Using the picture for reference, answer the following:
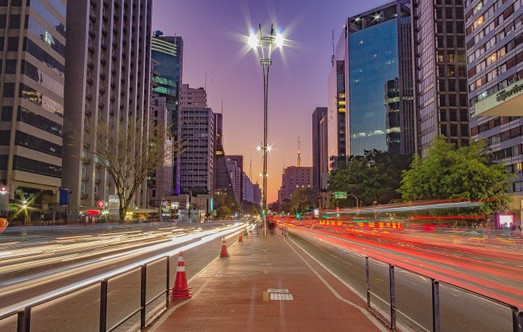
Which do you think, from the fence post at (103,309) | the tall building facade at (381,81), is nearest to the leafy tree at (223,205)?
the tall building facade at (381,81)

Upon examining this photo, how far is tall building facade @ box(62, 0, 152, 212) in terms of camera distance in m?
76.4

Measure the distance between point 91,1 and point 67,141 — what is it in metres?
24.5

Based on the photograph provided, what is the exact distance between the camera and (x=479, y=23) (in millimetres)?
76688

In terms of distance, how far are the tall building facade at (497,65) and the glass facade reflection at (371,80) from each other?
76.3 m

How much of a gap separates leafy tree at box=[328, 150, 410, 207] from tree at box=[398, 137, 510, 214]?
3473cm

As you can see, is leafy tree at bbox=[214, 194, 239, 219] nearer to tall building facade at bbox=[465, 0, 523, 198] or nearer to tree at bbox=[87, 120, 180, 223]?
tall building facade at bbox=[465, 0, 523, 198]

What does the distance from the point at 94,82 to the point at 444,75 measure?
2512 inches

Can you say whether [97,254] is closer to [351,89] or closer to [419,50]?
[419,50]

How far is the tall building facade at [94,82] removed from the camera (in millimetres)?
76375

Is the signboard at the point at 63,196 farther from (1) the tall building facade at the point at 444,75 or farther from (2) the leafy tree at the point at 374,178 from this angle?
(1) the tall building facade at the point at 444,75

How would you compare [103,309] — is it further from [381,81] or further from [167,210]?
[381,81]

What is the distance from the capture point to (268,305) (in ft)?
31.2

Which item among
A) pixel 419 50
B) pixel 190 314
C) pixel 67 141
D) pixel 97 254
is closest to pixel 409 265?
pixel 190 314

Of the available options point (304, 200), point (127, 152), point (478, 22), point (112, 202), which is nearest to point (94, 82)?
point (112, 202)
